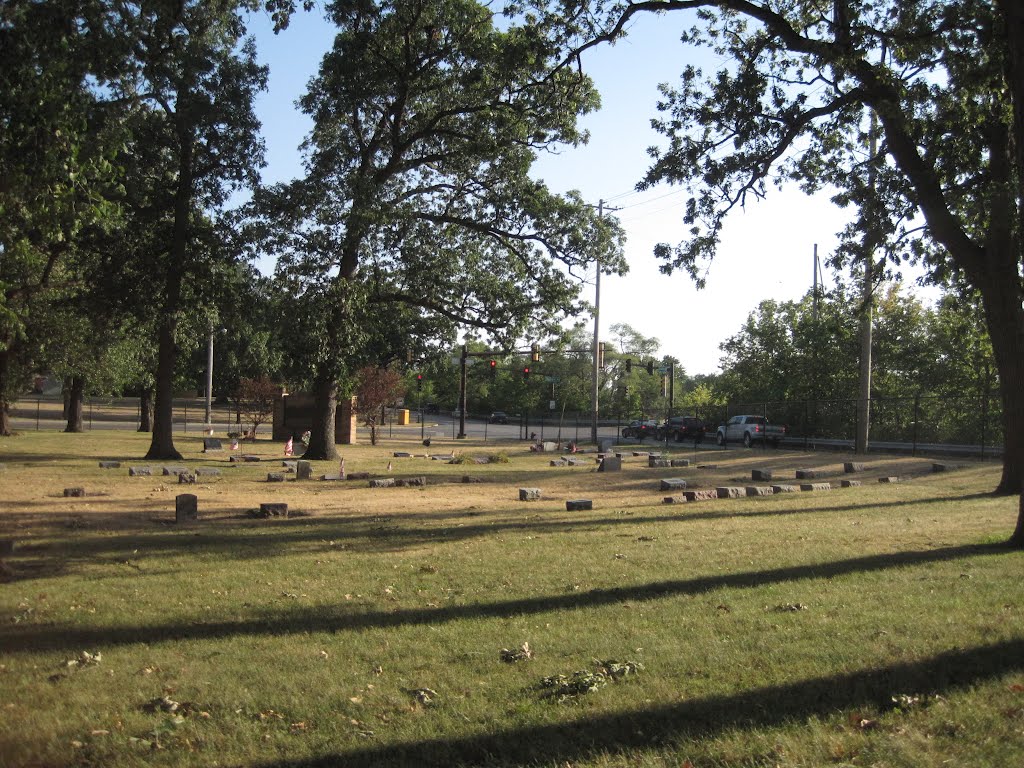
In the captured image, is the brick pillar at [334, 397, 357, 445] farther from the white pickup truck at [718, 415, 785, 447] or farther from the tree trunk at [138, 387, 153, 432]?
the white pickup truck at [718, 415, 785, 447]

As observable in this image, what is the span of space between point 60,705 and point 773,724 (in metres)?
4.23

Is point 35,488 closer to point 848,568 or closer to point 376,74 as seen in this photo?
point 376,74

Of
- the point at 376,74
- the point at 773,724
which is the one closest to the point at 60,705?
the point at 773,724

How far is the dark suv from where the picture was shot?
49156 millimetres

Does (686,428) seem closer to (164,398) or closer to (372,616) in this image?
(164,398)

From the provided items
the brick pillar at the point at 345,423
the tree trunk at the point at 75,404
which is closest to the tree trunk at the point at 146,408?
the tree trunk at the point at 75,404

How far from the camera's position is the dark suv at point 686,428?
161 feet

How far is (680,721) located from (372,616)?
11.4ft

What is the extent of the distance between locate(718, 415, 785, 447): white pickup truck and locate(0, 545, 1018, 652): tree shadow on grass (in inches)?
1356

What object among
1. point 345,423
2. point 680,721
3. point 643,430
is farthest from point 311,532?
point 643,430

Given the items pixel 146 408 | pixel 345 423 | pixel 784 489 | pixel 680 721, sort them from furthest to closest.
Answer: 1. pixel 146 408
2. pixel 345 423
3. pixel 784 489
4. pixel 680 721

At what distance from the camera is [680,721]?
Result: 15.0 ft

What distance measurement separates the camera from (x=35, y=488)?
17828mm

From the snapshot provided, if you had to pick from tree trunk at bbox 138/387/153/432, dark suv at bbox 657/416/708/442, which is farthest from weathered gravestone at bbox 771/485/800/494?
tree trunk at bbox 138/387/153/432
